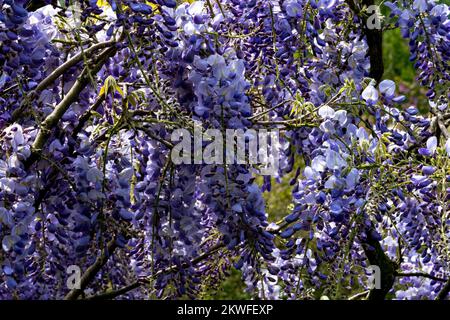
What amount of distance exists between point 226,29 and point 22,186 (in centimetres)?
79

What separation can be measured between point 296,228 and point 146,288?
0.88 metres

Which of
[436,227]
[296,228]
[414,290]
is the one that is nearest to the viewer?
[296,228]

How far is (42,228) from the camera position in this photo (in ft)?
7.22

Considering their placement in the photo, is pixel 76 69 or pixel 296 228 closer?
pixel 296 228

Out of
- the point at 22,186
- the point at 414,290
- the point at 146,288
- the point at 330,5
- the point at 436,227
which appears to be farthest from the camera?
the point at 414,290

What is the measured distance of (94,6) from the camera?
2020 millimetres

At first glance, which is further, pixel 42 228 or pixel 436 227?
pixel 436 227

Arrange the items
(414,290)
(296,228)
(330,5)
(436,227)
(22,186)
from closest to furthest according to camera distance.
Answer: (22,186) < (296,228) < (330,5) < (436,227) < (414,290)
